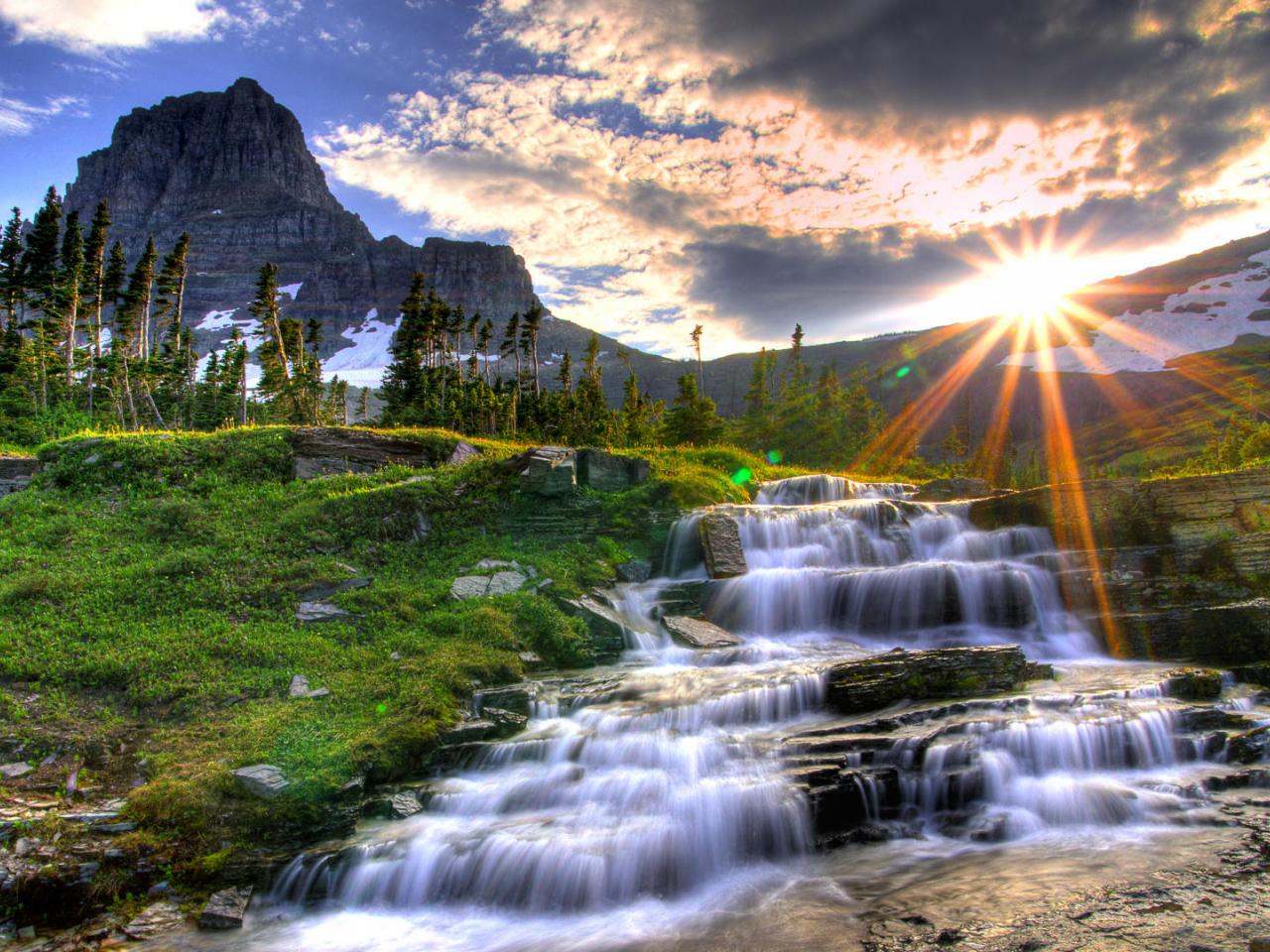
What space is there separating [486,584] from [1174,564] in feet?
53.2

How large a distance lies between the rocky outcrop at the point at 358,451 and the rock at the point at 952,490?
18.9 m

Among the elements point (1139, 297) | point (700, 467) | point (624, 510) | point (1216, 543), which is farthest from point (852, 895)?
point (1139, 297)

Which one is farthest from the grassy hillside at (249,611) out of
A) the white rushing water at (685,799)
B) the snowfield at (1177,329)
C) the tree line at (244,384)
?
the snowfield at (1177,329)

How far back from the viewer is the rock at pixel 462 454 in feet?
93.4

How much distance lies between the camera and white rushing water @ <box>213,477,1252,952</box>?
8125 mm

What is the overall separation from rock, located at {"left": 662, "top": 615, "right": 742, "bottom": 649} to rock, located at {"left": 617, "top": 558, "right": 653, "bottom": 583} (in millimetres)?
2595

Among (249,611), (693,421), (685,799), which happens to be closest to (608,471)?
(249,611)

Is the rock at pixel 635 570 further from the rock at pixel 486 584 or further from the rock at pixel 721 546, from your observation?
the rock at pixel 486 584

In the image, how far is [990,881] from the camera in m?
7.48

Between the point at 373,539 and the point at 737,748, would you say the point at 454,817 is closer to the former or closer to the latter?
the point at 737,748

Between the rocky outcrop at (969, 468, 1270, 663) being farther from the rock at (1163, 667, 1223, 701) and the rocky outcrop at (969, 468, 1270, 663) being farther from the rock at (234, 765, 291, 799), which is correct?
the rock at (234, 765, 291, 799)

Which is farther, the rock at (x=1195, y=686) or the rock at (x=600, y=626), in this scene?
the rock at (x=600, y=626)

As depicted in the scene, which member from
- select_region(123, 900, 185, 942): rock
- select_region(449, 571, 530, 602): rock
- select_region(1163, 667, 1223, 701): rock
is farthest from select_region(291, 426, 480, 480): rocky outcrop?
select_region(1163, 667, 1223, 701): rock

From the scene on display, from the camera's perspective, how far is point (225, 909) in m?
7.98
